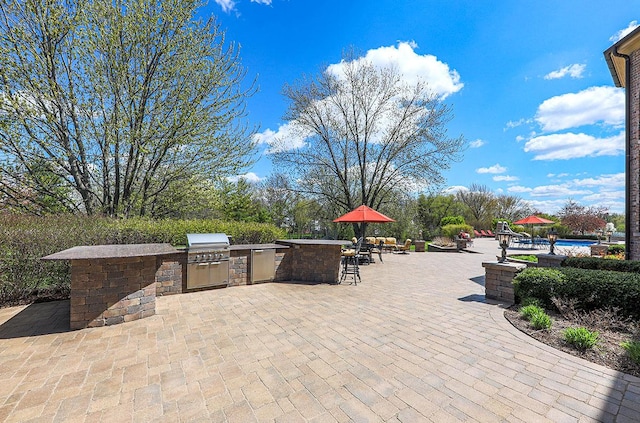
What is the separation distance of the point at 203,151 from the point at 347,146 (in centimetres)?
818

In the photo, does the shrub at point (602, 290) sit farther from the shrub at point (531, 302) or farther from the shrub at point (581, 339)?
the shrub at point (581, 339)

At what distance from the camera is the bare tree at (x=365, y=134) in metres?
13.4

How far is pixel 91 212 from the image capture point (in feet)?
24.4

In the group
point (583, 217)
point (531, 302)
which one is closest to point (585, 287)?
point (531, 302)

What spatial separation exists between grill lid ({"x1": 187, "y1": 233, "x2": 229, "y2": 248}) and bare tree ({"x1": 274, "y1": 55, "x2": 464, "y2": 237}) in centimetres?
920

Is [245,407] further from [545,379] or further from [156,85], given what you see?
[156,85]

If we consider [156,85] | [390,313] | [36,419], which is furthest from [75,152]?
[390,313]

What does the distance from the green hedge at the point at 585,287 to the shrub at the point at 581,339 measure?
4.03 ft

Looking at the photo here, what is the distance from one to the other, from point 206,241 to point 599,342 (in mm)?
6287

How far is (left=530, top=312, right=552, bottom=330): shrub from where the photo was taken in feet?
11.7

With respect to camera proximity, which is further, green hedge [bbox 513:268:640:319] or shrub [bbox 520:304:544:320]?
shrub [bbox 520:304:544:320]

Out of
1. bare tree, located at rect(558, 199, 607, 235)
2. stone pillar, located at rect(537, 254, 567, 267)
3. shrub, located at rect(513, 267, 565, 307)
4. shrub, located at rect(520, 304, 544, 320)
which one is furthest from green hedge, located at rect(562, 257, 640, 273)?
bare tree, located at rect(558, 199, 607, 235)

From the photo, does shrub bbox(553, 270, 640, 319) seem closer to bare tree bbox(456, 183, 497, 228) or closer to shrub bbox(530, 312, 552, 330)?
shrub bbox(530, 312, 552, 330)

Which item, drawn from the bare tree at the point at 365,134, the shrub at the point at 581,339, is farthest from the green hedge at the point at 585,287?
the bare tree at the point at 365,134
